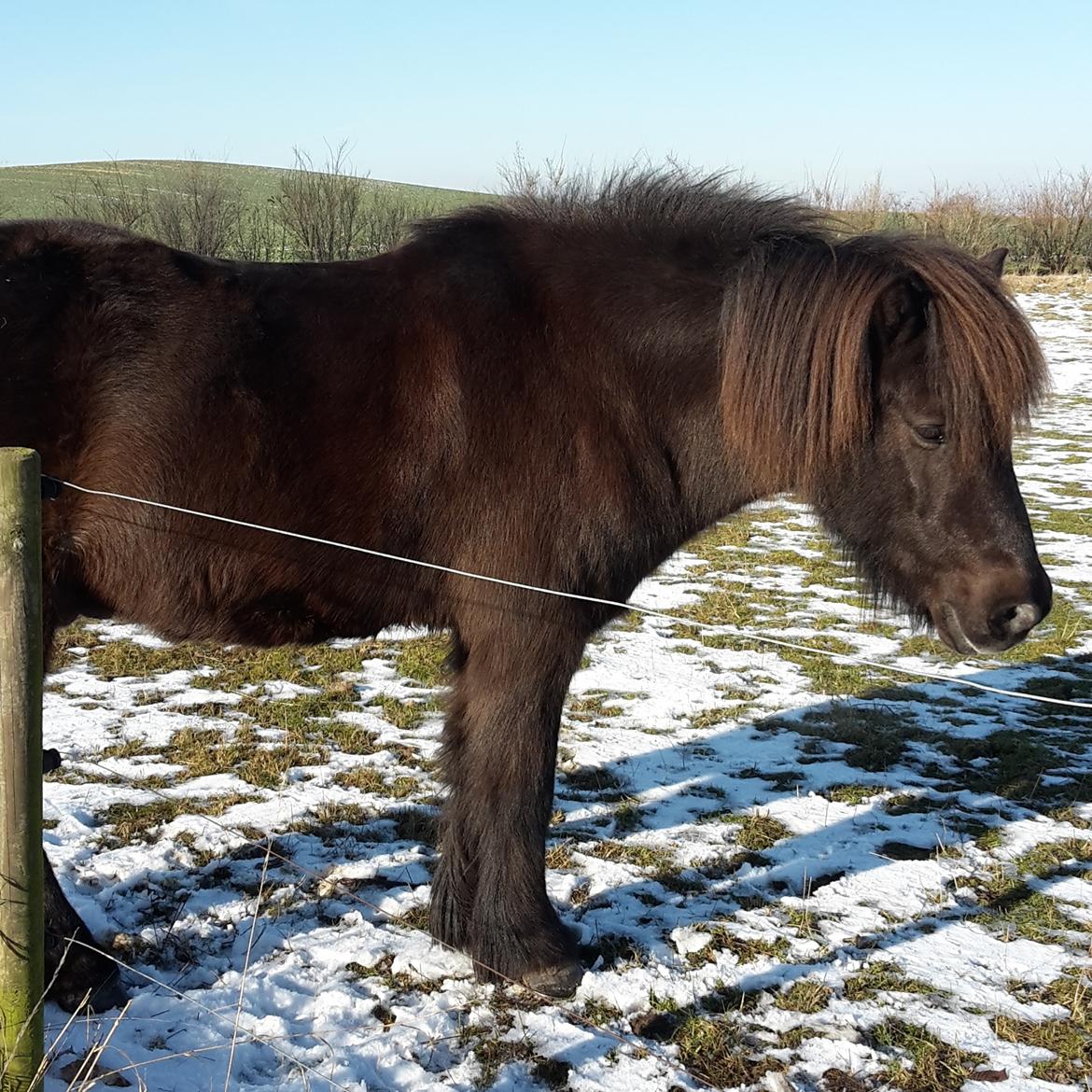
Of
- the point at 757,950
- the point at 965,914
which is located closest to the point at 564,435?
the point at 757,950

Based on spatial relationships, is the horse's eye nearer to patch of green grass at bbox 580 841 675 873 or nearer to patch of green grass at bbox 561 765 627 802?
patch of green grass at bbox 580 841 675 873

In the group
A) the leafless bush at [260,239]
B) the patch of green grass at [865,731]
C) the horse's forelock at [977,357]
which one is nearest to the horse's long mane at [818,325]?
the horse's forelock at [977,357]

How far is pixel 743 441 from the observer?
303cm

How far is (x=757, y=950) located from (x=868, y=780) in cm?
149

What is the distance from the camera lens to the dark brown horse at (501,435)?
278cm

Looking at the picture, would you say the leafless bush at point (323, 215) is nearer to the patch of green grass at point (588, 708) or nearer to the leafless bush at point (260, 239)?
the leafless bush at point (260, 239)

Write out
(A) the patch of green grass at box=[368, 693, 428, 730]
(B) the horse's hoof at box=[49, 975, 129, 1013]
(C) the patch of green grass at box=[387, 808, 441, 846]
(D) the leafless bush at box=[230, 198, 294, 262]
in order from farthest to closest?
(D) the leafless bush at box=[230, 198, 294, 262]
(A) the patch of green grass at box=[368, 693, 428, 730]
(C) the patch of green grass at box=[387, 808, 441, 846]
(B) the horse's hoof at box=[49, 975, 129, 1013]

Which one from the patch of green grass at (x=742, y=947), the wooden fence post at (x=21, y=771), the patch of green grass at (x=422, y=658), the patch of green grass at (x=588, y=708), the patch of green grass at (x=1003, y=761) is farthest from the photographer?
the patch of green grass at (x=422, y=658)

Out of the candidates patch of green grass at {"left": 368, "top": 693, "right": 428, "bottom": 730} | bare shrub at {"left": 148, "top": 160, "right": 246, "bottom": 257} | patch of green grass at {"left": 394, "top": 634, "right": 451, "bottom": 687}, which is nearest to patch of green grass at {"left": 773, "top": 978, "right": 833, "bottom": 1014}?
patch of green grass at {"left": 368, "top": 693, "right": 428, "bottom": 730}

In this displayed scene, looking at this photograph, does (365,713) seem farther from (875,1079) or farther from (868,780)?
(875,1079)

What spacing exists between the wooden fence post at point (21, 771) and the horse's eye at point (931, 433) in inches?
92.2

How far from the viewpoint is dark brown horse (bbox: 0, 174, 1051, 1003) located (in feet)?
→ 9.12

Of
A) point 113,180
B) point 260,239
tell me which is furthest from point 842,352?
point 113,180

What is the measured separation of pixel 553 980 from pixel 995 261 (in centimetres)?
268
